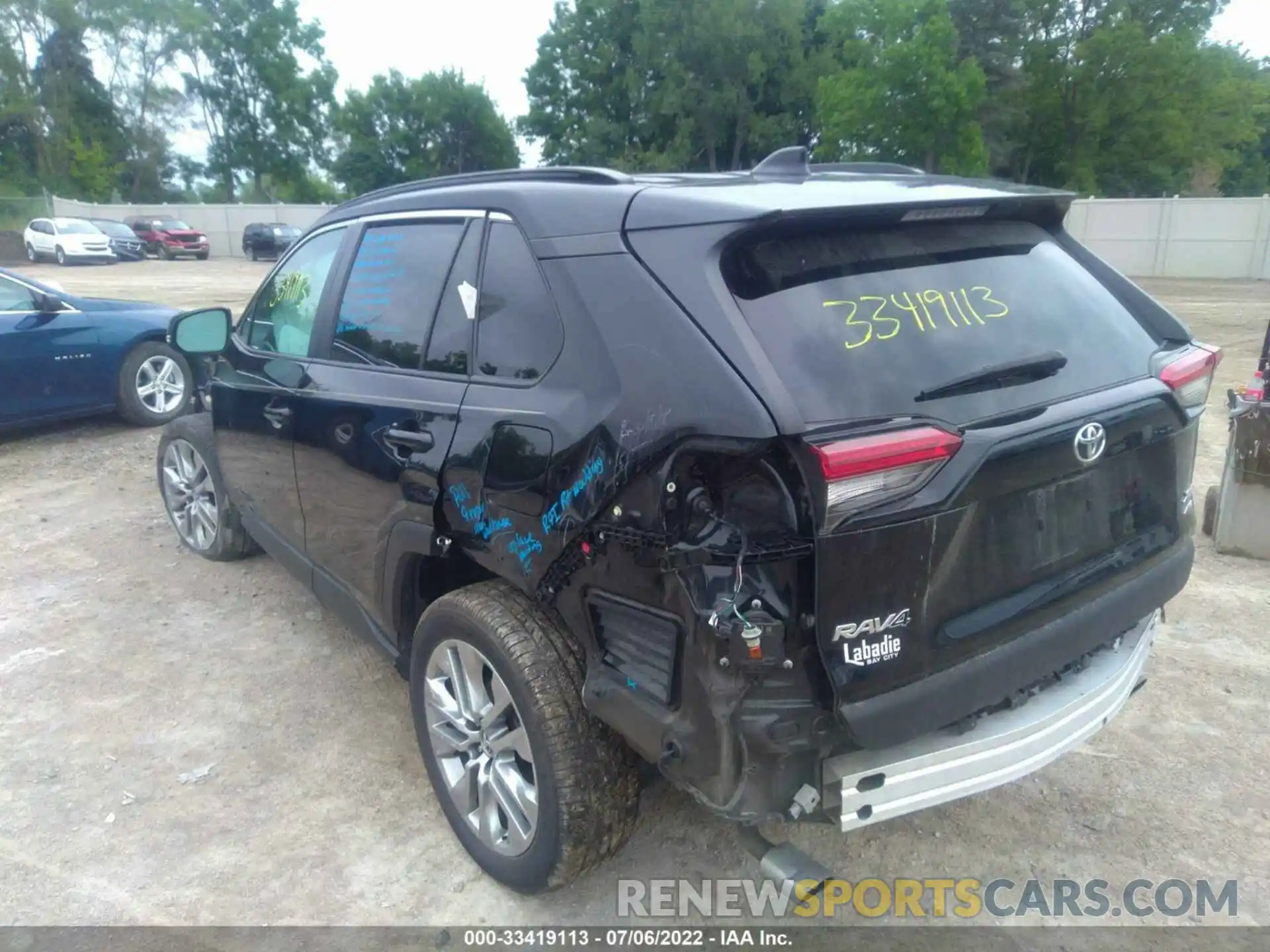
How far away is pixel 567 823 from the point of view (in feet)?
8.20

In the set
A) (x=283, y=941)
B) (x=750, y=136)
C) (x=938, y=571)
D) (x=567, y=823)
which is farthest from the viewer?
(x=750, y=136)

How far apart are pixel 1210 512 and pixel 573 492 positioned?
175 inches

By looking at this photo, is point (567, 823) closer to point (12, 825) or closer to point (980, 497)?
point (980, 497)

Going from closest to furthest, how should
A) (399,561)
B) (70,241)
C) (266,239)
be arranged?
(399,561) → (70,241) → (266,239)

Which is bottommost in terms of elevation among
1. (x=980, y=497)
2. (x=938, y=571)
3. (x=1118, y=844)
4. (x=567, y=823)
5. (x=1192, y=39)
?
(x=1118, y=844)

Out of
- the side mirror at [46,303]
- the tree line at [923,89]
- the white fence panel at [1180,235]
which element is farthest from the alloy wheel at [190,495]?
the tree line at [923,89]

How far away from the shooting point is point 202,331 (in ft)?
15.0

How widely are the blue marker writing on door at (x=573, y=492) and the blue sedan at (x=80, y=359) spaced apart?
5.96m

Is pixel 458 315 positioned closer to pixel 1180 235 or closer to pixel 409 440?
pixel 409 440

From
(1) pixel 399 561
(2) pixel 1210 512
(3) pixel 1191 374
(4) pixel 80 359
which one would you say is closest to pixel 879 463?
(3) pixel 1191 374

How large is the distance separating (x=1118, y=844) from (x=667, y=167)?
41.6m

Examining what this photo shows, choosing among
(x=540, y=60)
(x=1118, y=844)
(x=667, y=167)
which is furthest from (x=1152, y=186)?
(x=1118, y=844)

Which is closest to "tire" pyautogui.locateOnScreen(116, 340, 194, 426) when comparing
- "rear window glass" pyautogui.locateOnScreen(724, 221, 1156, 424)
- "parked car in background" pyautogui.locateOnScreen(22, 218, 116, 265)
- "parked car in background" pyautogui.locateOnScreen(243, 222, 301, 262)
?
"rear window glass" pyautogui.locateOnScreen(724, 221, 1156, 424)

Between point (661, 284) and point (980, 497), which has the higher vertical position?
point (661, 284)
